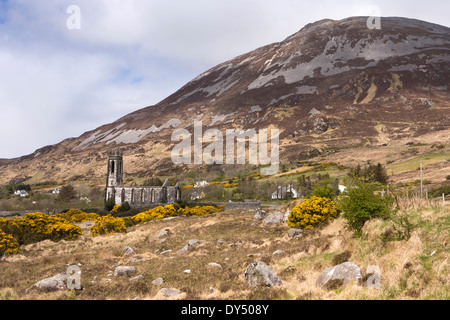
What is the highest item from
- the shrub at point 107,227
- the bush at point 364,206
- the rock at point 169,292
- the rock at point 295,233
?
the bush at point 364,206

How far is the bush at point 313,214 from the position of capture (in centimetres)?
2283

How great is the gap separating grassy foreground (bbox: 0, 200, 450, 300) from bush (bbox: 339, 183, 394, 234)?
1.90ft

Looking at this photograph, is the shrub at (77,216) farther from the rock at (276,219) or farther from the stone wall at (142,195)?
the rock at (276,219)

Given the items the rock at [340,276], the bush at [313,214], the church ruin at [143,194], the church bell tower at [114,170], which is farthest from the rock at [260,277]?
the church bell tower at [114,170]

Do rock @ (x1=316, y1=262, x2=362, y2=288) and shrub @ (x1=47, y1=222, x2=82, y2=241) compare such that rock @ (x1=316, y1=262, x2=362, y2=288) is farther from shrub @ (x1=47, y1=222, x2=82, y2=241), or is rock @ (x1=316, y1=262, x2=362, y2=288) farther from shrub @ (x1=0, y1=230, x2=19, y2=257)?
shrub @ (x1=47, y1=222, x2=82, y2=241)

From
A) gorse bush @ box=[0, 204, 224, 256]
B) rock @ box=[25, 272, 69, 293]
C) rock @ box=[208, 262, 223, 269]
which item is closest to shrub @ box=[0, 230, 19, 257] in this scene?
gorse bush @ box=[0, 204, 224, 256]

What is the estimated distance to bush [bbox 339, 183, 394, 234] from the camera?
14.8 m

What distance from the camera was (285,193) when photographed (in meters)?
64.6

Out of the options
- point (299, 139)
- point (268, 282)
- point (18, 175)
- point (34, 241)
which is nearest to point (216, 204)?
point (34, 241)

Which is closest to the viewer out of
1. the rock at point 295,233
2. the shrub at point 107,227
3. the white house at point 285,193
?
the rock at point 295,233

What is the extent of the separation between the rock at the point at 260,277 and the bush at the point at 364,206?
5545mm

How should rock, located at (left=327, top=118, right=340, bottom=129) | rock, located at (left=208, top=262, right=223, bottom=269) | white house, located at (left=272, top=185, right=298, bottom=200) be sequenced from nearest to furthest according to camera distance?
rock, located at (left=208, top=262, right=223, bottom=269) < white house, located at (left=272, top=185, right=298, bottom=200) < rock, located at (left=327, top=118, right=340, bottom=129)
